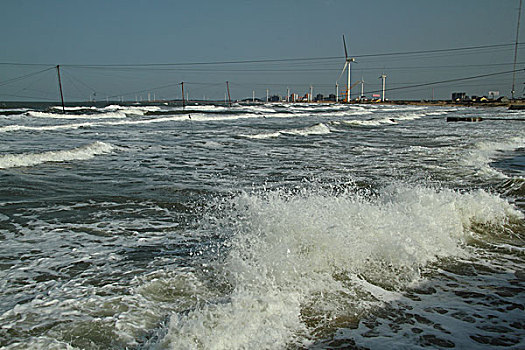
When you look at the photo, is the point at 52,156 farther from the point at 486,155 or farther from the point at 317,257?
the point at 486,155

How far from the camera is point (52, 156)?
41.2ft

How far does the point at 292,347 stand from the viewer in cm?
287

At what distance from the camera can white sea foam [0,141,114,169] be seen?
11297 millimetres

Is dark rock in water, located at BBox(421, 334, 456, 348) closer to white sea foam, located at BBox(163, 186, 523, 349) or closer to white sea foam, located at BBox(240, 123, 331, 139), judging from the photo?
white sea foam, located at BBox(163, 186, 523, 349)

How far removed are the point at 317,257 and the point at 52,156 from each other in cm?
1133

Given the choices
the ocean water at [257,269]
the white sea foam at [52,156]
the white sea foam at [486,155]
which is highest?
the white sea foam at [52,156]

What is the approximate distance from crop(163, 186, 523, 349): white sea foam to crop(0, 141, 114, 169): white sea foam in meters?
8.33

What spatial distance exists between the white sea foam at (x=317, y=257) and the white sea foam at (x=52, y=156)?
27.3ft

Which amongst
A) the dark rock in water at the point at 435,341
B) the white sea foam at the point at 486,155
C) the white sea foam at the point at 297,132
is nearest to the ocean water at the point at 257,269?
the dark rock in water at the point at 435,341

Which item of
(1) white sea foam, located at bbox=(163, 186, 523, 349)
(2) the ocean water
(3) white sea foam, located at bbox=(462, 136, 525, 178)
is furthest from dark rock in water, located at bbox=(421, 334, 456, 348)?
(3) white sea foam, located at bbox=(462, 136, 525, 178)

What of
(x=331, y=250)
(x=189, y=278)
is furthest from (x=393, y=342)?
(x=189, y=278)

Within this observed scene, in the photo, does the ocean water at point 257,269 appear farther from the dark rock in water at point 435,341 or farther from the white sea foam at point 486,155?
the white sea foam at point 486,155

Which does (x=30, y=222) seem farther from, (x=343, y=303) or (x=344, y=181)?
(x=344, y=181)

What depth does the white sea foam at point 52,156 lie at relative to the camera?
37.1ft
